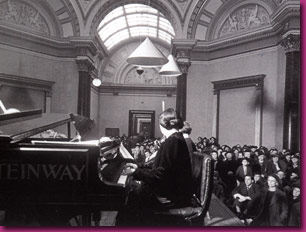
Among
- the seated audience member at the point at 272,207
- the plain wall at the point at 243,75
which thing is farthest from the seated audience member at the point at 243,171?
the plain wall at the point at 243,75

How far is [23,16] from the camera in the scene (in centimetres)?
1116

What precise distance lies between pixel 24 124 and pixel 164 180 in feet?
4.85

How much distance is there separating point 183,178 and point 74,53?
433 inches

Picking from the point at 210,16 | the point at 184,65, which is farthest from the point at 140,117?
the point at 210,16

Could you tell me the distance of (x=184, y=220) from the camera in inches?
122

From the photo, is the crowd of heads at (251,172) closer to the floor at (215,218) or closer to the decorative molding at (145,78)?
the floor at (215,218)

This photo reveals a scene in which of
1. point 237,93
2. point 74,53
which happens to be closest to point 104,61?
point 74,53

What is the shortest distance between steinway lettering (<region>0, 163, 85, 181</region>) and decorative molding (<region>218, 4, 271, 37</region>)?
30.9ft

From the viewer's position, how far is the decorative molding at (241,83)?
1069 centimetres

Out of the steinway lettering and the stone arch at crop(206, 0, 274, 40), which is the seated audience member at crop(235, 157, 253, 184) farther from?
the stone arch at crop(206, 0, 274, 40)

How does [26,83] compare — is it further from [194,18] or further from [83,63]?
[194,18]

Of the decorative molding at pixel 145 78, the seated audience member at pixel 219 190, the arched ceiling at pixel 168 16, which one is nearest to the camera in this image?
the seated audience member at pixel 219 190

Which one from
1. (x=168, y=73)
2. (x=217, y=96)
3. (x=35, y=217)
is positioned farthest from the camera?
(x=217, y=96)

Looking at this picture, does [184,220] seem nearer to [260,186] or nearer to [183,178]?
[183,178]
